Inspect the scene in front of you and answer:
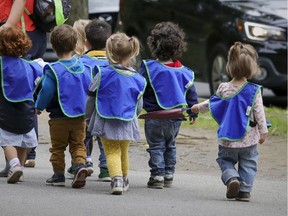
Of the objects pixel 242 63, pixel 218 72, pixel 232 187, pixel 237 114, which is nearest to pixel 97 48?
pixel 242 63

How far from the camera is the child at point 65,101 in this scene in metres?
9.12

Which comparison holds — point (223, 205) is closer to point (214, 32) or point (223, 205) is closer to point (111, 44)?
point (111, 44)

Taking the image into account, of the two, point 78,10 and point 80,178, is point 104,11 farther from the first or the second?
point 80,178

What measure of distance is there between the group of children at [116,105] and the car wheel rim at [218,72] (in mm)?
6377

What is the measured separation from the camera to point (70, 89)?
916 cm

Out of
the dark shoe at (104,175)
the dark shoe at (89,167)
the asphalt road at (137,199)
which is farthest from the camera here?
the dark shoe at (89,167)

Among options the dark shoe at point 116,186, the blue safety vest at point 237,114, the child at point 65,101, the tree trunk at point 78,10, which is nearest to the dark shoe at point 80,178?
the child at point 65,101

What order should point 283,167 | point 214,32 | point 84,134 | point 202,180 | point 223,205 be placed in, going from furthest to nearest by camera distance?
point 214,32 < point 283,167 < point 202,180 < point 84,134 < point 223,205

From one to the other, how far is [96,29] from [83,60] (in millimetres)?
286

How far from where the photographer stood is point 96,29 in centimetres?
979

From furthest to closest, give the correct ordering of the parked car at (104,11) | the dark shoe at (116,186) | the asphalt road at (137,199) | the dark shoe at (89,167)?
the parked car at (104,11) → the dark shoe at (89,167) → the dark shoe at (116,186) → the asphalt road at (137,199)

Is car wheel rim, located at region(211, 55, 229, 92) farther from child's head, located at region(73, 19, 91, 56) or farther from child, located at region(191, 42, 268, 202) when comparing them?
child, located at region(191, 42, 268, 202)

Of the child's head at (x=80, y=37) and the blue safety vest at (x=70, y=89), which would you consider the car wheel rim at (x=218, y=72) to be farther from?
the blue safety vest at (x=70, y=89)

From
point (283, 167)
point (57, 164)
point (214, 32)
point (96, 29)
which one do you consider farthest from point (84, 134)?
point (214, 32)
